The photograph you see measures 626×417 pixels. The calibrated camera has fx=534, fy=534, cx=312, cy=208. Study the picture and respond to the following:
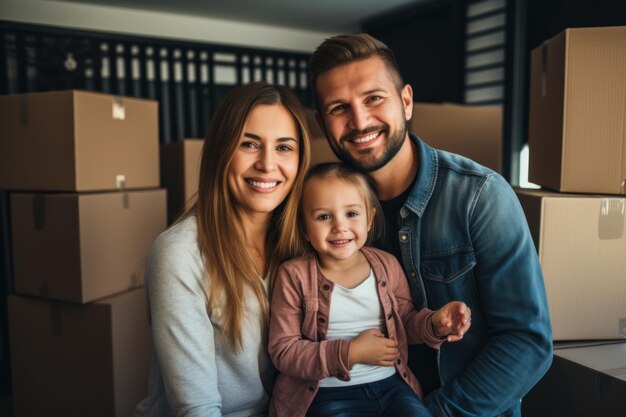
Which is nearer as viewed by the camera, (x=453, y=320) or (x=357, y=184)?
(x=453, y=320)

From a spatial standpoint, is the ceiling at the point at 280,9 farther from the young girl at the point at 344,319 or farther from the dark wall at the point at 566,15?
the young girl at the point at 344,319

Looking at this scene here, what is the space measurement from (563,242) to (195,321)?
98 centimetres

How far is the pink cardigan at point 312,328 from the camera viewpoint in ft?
4.01

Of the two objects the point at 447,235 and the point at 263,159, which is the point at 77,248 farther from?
the point at 447,235

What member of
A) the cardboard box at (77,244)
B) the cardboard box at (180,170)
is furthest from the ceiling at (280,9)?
the cardboard box at (77,244)

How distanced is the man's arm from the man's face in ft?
0.96

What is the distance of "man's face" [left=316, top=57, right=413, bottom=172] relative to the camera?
4.72 ft

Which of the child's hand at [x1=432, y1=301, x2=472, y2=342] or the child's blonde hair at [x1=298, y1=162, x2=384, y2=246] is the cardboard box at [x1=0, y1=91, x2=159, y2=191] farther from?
the child's hand at [x1=432, y1=301, x2=472, y2=342]

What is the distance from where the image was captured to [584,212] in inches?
56.1

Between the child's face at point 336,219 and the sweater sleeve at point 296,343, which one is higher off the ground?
the child's face at point 336,219

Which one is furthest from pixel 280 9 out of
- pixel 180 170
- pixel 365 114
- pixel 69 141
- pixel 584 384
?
pixel 584 384

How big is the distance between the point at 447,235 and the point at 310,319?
0.41 m

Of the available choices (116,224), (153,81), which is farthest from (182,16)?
(116,224)

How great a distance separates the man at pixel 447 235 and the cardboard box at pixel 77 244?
1031 millimetres
